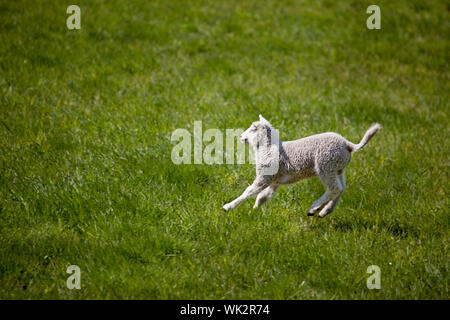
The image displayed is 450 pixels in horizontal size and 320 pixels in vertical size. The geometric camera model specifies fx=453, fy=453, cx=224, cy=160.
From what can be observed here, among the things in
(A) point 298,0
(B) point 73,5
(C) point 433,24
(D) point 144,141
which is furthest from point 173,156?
(C) point 433,24

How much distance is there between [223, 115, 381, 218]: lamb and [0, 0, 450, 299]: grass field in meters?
0.45

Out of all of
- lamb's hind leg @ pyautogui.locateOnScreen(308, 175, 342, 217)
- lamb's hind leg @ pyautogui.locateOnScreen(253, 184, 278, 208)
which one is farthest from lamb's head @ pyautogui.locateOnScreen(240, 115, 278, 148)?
lamb's hind leg @ pyautogui.locateOnScreen(308, 175, 342, 217)

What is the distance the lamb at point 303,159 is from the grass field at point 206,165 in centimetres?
45

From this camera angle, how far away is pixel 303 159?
179 inches

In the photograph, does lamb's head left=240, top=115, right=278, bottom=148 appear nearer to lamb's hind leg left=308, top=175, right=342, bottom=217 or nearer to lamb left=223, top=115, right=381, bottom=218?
lamb left=223, top=115, right=381, bottom=218

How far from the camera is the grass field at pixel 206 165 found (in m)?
4.25

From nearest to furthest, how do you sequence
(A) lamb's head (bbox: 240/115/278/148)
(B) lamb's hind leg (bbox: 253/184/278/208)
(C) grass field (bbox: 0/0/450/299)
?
(C) grass field (bbox: 0/0/450/299) < (A) lamb's head (bbox: 240/115/278/148) < (B) lamb's hind leg (bbox: 253/184/278/208)

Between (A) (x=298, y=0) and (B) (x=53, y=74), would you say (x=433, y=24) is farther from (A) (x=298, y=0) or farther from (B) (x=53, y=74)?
(B) (x=53, y=74)

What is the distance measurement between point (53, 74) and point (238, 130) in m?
3.43

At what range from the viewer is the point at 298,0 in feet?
39.0

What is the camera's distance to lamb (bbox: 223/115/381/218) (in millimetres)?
4520

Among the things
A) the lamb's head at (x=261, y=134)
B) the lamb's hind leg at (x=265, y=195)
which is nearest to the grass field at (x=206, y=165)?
the lamb's hind leg at (x=265, y=195)

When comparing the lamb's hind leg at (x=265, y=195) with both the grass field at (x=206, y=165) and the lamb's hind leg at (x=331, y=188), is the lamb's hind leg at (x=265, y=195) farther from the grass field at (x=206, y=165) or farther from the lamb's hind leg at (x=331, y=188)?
the lamb's hind leg at (x=331, y=188)

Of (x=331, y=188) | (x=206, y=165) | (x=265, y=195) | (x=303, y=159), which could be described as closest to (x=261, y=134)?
(x=303, y=159)
